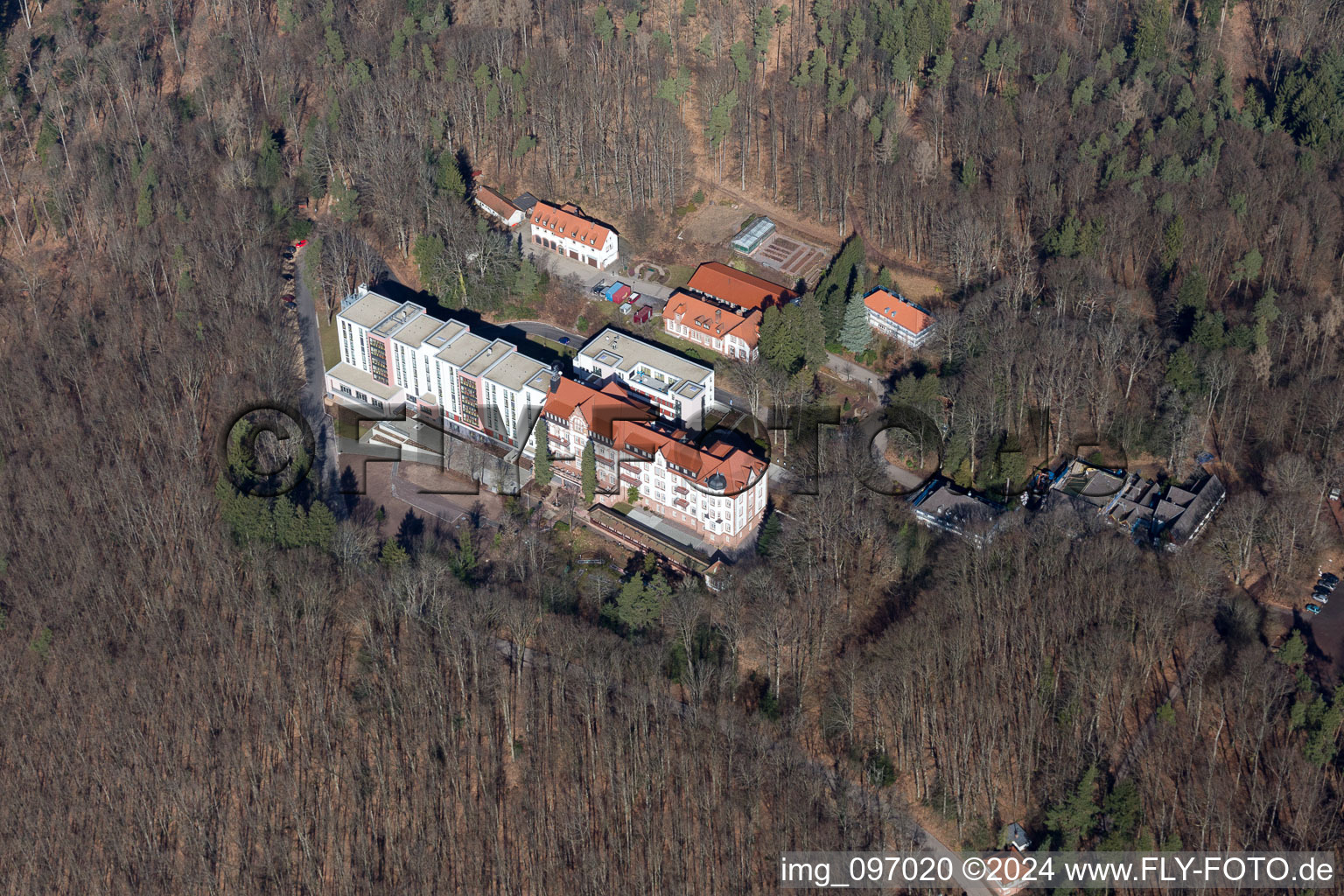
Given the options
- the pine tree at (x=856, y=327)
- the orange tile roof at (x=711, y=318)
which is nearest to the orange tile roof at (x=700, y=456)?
the orange tile roof at (x=711, y=318)

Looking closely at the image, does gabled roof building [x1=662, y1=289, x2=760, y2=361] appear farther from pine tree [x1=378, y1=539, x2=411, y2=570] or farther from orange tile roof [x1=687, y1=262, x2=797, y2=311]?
pine tree [x1=378, y1=539, x2=411, y2=570]

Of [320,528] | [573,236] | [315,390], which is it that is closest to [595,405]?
[320,528]

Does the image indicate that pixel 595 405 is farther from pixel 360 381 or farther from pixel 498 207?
pixel 498 207

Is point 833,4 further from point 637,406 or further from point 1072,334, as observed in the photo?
point 637,406

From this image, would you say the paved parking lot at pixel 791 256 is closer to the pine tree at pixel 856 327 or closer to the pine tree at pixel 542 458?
the pine tree at pixel 856 327

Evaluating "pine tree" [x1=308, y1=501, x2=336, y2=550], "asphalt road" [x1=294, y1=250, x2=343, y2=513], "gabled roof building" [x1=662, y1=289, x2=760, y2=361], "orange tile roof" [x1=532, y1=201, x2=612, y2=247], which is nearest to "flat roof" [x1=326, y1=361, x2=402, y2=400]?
"asphalt road" [x1=294, y1=250, x2=343, y2=513]

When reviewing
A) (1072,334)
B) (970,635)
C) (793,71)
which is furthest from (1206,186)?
(970,635)
